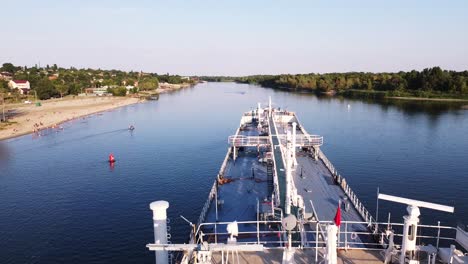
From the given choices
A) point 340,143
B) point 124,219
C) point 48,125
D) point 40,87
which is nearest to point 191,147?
point 340,143

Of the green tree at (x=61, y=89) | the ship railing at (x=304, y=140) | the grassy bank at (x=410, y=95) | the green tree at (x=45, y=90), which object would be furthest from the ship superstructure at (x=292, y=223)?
the green tree at (x=61, y=89)

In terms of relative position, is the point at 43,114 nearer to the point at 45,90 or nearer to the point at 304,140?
the point at 45,90

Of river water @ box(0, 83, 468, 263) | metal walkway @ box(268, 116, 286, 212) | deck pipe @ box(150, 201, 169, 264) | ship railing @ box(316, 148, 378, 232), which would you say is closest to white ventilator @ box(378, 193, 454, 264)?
ship railing @ box(316, 148, 378, 232)

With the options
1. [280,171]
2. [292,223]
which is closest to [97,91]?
[280,171]

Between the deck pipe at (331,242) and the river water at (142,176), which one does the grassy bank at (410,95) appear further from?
the deck pipe at (331,242)

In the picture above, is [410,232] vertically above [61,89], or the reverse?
[61,89]

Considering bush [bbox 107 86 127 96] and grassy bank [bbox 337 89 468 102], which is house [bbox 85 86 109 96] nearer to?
bush [bbox 107 86 127 96]
